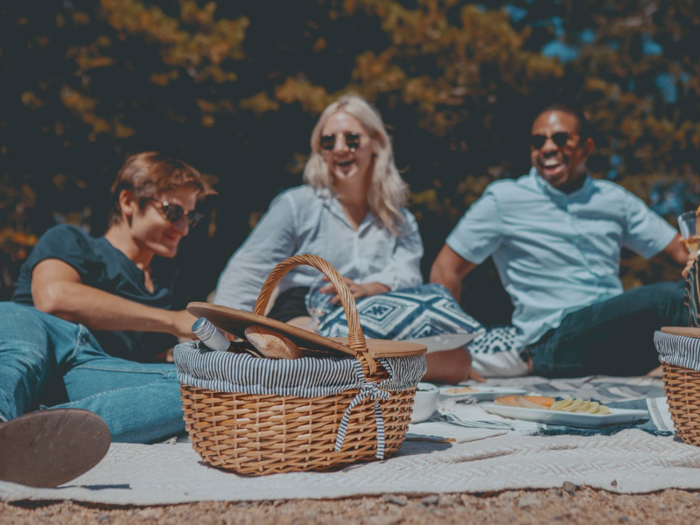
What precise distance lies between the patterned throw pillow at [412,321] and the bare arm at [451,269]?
3.30 feet

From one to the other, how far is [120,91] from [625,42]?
4958mm

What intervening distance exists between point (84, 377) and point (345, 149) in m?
1.92

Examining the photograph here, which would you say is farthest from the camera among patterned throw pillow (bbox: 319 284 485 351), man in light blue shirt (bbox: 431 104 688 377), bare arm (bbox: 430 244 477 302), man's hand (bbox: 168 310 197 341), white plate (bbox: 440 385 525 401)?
bare arm (bbox: 430 244 477 302)

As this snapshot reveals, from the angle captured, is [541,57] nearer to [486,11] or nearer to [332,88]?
[486,11]

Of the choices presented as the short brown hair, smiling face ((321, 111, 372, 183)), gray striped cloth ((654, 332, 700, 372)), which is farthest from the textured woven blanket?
smiling face ((321, 111, 372, 183))

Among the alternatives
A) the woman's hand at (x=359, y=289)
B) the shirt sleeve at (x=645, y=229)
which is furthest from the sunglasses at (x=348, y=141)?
the shirt sleeve at (x=645, y=229)

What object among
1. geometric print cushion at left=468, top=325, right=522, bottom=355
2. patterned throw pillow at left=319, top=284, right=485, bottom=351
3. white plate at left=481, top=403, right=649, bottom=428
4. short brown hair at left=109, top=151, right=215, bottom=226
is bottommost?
geometric print cushion at left=468, top=325, right=522, bottom=355

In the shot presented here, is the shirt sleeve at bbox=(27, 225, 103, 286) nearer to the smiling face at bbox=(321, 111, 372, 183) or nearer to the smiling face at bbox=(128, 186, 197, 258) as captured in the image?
the smiling face at bbox=(128, 186, 197, 258)

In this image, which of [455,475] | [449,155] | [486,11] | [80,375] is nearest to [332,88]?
[449,155]

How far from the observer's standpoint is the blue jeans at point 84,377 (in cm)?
199

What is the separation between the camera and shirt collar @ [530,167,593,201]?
3.90m

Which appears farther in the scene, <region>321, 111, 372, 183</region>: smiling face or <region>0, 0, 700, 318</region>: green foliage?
<region>0, 0, 700, 318</region>: green foliage

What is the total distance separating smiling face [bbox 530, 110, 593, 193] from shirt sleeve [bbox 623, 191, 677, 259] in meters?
0.36

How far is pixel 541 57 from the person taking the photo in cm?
574
